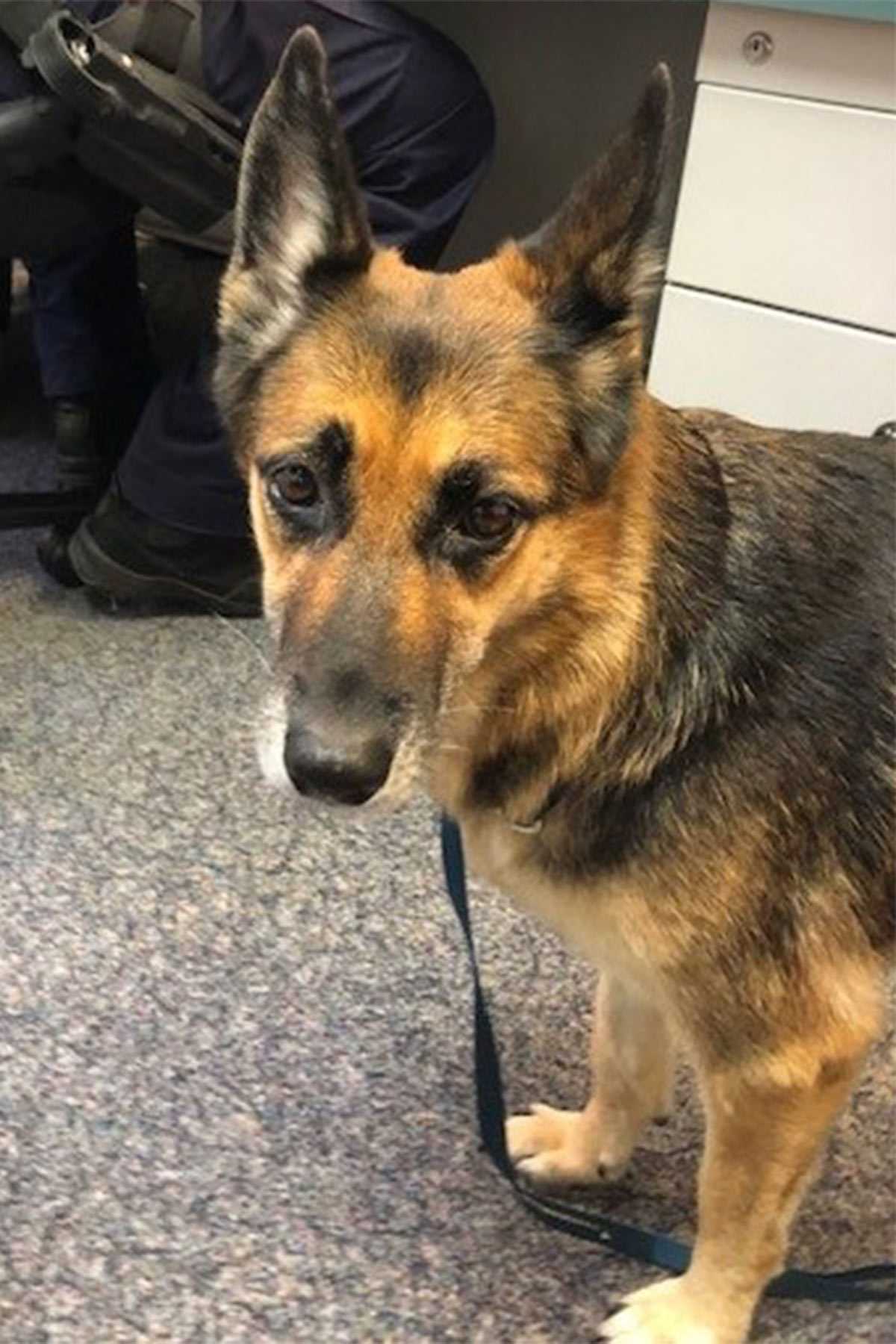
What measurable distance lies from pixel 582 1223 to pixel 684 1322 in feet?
0.38

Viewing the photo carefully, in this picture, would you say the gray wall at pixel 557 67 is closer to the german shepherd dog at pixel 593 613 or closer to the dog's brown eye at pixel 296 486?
the german shepherd dog at pixel 593 613

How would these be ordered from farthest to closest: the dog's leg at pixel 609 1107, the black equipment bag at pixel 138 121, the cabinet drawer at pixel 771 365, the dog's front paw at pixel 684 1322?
the cabinet drawer at pixel 771 365 < the black equipment bag at pixel 138 121 < the dog's leg at pixel 609 1107 < the dog's front paw at pixel 684 1322

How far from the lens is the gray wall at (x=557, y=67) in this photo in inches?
107

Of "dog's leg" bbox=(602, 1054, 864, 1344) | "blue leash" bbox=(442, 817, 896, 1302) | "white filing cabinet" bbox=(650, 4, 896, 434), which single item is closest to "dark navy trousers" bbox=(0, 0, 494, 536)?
"white filing cabinet" bbox=(650, 4, 896, 434)

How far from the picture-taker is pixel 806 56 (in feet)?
5.55

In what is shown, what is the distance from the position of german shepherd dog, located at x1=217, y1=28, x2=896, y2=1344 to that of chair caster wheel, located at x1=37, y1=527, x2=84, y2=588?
122cm

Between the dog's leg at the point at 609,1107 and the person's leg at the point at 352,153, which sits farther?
the person's leg at the point at 352,153

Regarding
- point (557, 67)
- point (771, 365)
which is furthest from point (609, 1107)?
point (557, 67)

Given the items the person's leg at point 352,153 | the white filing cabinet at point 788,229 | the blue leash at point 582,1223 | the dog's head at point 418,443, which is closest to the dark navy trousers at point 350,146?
the person's leg at point 352,153

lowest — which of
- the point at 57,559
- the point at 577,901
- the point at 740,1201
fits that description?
the point at 57,559

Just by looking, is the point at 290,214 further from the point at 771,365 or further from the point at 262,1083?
the point at 771,365

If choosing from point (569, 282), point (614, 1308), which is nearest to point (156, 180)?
point (569, 282)

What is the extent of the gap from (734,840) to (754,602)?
170mm

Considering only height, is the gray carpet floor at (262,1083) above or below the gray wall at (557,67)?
below
